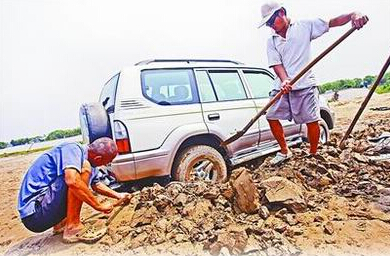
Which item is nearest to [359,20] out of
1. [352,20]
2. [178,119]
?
[352,20]

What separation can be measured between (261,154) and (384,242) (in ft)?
8.23

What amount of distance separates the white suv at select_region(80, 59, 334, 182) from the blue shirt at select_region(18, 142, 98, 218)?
30.3 inches

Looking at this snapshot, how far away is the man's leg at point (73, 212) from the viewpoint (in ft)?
9.51

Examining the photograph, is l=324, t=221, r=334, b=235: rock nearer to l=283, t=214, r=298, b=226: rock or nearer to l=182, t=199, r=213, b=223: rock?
l=283, t=214, r=298, b=226: rock

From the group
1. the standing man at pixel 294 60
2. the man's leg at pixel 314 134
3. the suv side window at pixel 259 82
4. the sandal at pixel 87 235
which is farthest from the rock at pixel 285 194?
the suv side window at pixel 259 82

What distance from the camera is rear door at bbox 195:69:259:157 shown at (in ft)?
14.3

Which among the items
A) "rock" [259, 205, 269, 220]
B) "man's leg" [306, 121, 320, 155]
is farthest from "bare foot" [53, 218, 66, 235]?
"man's leg" [306, 121, 320, 155]

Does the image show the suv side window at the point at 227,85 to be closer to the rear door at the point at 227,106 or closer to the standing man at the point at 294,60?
the rear door at the point at 227,106

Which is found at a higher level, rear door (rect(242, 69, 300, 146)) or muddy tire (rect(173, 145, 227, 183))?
rear door (rect(242, 69, 300, 146))

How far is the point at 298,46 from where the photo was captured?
3.99 metres

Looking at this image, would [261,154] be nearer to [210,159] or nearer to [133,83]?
[210,159]

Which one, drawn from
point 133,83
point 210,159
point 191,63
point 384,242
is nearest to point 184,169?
point 210,159

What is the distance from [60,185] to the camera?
9.46 feet

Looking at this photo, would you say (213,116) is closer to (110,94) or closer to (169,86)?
(169,86)
